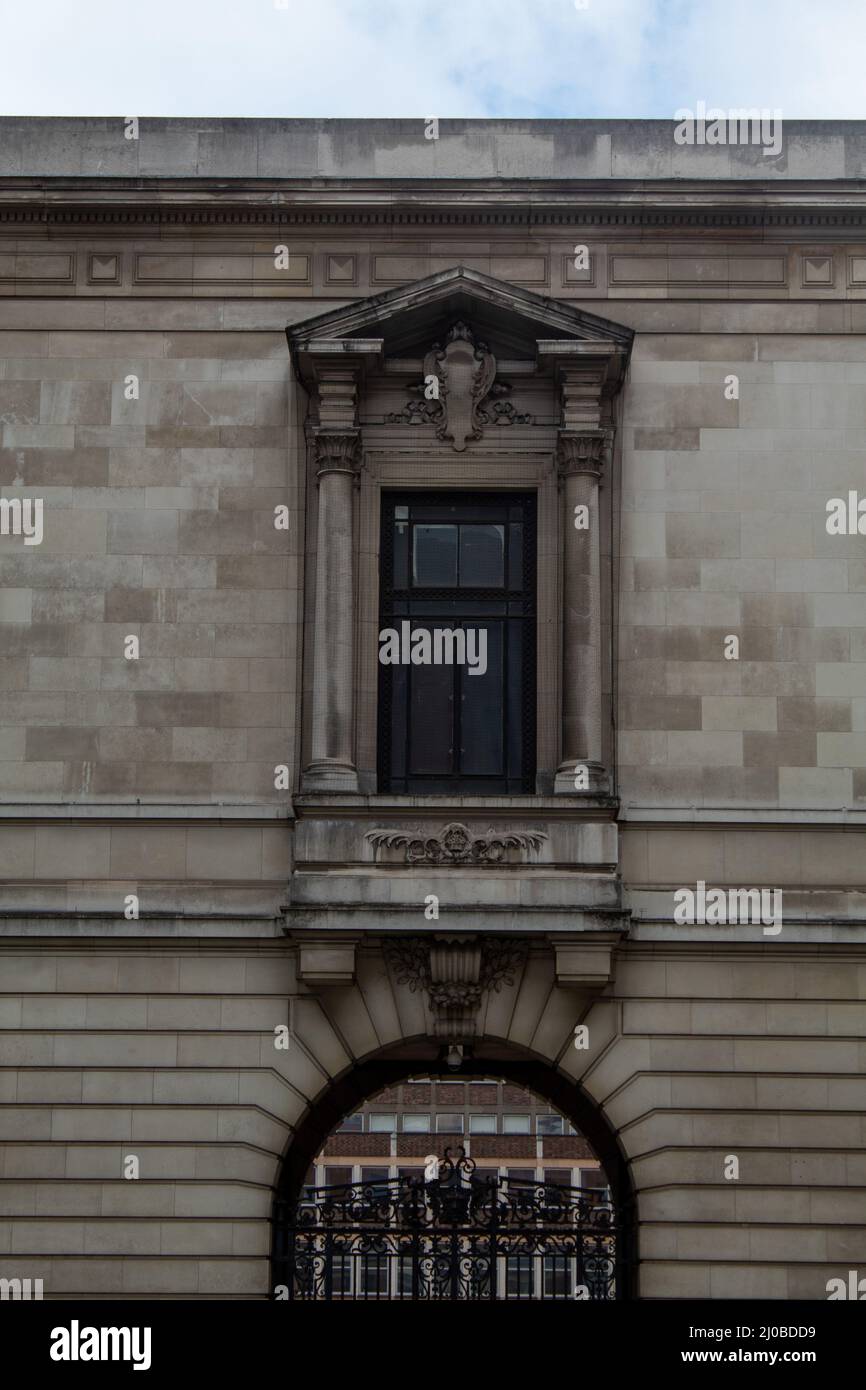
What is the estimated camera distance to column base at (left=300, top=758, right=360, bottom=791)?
26281 millimetres

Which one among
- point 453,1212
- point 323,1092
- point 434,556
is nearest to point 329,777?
point 434,556

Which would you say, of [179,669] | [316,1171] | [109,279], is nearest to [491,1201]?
[179,669]

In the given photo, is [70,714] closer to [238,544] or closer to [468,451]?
[238,544]

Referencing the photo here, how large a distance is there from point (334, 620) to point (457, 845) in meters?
3.09

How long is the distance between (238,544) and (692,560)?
5.53 m

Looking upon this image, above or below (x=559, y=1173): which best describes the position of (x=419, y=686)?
above

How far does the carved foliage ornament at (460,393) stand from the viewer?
27656 millimetres

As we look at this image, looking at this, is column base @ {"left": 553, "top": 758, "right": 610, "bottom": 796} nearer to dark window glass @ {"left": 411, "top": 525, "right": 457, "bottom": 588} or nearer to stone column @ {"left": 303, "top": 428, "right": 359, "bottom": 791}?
stone column @ {"left": 303, "top": 428, "right": 359, "bottom": 791}

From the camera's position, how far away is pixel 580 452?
89.5ft

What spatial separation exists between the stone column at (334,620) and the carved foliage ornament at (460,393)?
994mm

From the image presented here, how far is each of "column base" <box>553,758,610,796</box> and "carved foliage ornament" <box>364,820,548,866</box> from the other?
2.01 ft

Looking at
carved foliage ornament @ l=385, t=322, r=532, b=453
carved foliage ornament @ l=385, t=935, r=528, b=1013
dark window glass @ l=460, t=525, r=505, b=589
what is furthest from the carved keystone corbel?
carved foliage ornament @ l=385, t=322, r=532, b=453

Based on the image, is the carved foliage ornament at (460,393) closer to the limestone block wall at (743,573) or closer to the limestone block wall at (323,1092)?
the limestone block wall at (743,573)

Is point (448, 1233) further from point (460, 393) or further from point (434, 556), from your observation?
point (460, 393)
